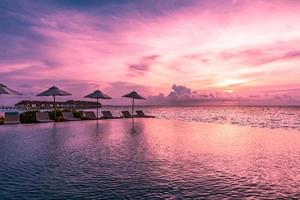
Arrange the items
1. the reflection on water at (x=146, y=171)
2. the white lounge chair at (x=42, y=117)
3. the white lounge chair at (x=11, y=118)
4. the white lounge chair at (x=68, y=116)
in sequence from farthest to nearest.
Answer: the white lounge chair at (x=68, y=116) → the white lounge chair at (x=42, y=117) → the white lounge chair at (x=11, y=118) → the reflection on water at (x=146, y=171)

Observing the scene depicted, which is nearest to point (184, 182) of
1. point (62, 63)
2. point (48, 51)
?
point (48, 51)

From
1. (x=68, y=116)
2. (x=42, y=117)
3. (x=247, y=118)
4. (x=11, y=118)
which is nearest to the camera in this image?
(x=11, y=118)

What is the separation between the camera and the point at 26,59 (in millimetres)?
24203

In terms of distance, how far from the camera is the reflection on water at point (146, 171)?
6.05 m

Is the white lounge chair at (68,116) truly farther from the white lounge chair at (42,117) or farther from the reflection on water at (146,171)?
the reflection on water at (146,171)

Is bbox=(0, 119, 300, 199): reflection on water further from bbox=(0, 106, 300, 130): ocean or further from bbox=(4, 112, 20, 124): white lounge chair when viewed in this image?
bbox=(0, 106, 300, 130): ocean

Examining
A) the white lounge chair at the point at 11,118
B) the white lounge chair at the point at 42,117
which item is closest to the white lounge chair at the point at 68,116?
the white lounge chair at the point at 42,117

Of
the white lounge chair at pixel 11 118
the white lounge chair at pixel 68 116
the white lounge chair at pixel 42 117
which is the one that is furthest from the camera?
the white lounge chair at pixel 68 116

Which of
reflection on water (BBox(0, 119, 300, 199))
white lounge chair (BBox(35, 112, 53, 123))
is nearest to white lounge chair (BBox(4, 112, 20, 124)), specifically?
white lounge chair (BBox(35, 112, 53, 123))

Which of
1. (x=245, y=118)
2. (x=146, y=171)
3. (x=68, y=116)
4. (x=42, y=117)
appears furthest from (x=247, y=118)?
(x=146, y=171)

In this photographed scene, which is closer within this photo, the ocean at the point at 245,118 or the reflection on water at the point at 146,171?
the reflection on water at the point at 146,171

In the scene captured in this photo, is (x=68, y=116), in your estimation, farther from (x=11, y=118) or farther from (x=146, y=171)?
(x=146, y=171)

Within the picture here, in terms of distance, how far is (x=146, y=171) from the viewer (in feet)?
25.6

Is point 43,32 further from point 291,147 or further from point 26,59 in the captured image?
point 291,147
